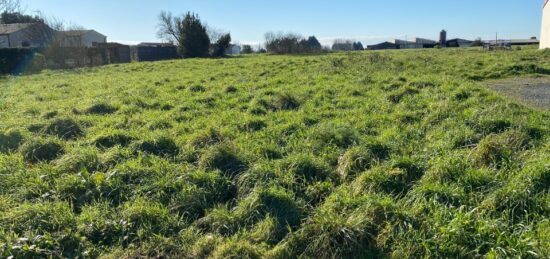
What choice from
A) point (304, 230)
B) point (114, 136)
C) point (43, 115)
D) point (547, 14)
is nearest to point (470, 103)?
point (304, 230)

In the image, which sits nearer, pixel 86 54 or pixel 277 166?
pixel 277 166

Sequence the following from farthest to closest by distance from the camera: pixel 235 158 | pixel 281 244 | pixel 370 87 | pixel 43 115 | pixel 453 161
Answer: pixel 370 87, pixel 43 115, pixel 235 158, pixel 453 161, pixel 281 244

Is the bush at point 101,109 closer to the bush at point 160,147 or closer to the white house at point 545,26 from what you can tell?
the bush at point 160,147

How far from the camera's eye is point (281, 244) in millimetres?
3066

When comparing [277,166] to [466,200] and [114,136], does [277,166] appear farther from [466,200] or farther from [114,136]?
[114,136]

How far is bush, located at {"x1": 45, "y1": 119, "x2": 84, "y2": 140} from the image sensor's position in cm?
621

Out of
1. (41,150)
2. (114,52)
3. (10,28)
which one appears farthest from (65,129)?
(10,28)

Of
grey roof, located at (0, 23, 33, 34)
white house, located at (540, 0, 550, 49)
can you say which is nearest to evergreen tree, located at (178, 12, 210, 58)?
grey roof, located at (0, 23, 33, 34)

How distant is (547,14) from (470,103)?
28.4 metres

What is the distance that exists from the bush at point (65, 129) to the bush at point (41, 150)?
2.15 feet

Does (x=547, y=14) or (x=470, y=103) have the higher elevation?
(x=547, y=14)

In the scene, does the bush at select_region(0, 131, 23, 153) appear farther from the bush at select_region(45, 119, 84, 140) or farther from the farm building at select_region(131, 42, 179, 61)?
the farm building at select_region(131, 42, 179, 61)

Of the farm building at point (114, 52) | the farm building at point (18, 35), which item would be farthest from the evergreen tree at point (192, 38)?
the farm building at point (18, 35)

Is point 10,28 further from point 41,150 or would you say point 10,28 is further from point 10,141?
point 41,150
